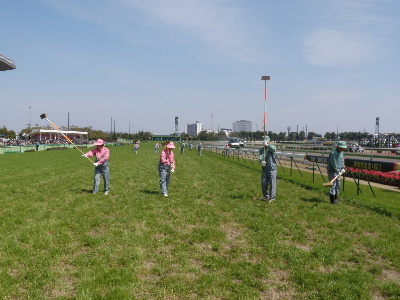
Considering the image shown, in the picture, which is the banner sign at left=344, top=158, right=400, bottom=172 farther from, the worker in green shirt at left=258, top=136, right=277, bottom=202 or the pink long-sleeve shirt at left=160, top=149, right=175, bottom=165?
the pink long-sleeve shirt at left=160, top=149, right=175, bottom=165

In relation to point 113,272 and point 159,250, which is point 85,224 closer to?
point 159,250

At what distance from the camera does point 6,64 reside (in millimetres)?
58094

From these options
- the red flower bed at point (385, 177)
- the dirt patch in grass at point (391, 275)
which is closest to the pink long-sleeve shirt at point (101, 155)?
the dirt patch in grass at point (391, 275)

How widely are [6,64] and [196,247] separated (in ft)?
211

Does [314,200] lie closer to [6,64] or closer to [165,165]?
[165,165]

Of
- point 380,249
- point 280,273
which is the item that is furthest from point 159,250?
point 380,249

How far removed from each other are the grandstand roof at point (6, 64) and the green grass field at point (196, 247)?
181 feet

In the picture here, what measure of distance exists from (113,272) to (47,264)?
1.19 m

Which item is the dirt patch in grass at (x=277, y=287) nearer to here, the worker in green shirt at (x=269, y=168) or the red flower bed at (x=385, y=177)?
the worker in green shirt at (x=269, y=168)

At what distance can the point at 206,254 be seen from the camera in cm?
599

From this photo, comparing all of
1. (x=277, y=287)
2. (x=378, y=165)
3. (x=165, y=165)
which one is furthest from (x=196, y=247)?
(x=378, y=165)

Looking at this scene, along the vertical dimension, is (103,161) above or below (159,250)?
above

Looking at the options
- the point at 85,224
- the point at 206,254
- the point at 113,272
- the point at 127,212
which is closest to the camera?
the point at 113,272

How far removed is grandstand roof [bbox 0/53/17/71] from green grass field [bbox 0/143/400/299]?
55.3m
